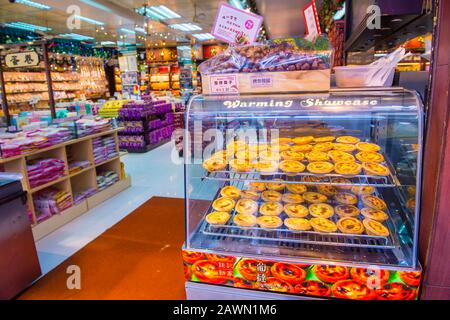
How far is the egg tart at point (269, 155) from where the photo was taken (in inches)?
74.4

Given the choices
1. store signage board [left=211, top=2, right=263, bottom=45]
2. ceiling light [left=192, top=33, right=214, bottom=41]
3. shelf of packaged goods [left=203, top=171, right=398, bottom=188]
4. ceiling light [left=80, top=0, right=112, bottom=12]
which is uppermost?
ceiling light [left=192, top=33, right=214, bottom=41]

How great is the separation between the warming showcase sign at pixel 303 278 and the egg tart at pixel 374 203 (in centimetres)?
43

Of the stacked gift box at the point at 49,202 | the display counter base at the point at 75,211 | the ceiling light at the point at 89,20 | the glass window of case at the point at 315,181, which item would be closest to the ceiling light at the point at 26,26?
the ceiling light at the point at 89,20

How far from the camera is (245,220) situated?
1.79 meters

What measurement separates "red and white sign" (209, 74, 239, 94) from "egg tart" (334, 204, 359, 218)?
93cm

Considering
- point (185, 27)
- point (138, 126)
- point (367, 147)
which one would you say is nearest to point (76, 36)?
point (185, 27)

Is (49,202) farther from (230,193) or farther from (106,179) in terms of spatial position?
(230,193)

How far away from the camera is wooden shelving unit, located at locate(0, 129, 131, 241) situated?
3121 millimetres

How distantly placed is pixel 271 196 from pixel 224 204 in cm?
31

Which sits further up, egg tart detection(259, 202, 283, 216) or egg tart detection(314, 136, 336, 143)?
egg tart detection(314, 136, 336, 143)

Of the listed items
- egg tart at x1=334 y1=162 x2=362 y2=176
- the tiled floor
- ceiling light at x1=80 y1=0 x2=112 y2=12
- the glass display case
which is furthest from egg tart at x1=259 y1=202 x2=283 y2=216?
ceiling light at x1=80 y1=0 x2=112 y2=12

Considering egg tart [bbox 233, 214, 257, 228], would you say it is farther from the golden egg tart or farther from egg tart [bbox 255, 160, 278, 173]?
egg tart [bbox 255, 160, 278, 173]
